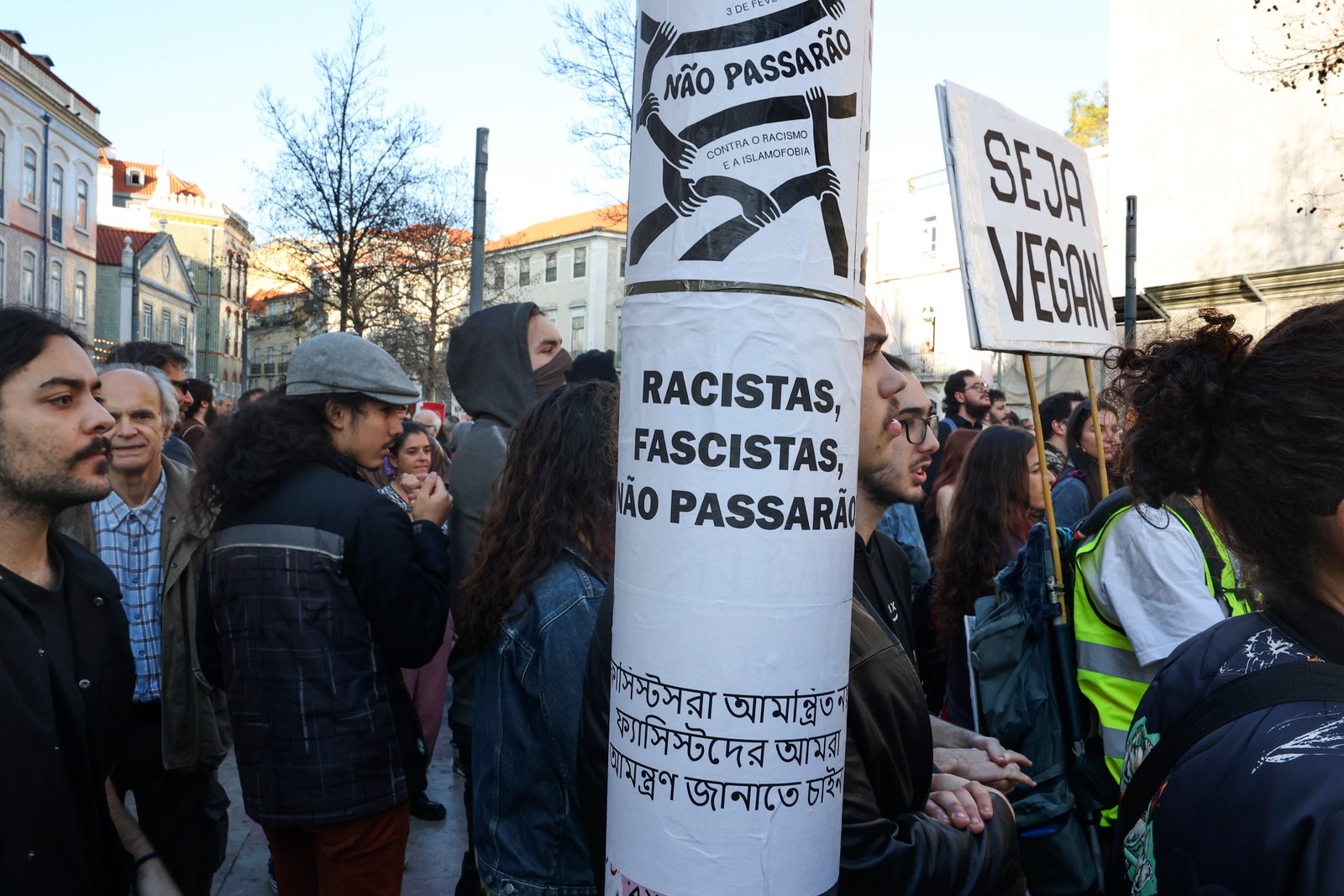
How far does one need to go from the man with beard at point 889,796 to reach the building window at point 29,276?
41841mm

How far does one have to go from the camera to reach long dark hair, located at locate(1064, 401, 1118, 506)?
18.7 ft

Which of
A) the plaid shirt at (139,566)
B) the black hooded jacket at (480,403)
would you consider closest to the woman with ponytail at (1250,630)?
the black hooded jacket at (480,403)

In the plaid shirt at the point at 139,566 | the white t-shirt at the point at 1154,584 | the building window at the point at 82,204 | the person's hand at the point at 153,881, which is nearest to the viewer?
the person's hand at the point at 153,881

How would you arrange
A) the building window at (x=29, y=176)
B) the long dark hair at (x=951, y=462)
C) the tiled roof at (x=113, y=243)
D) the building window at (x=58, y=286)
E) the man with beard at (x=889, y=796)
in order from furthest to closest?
1. the tiled roof at (x=113, y=243)
2. the building window at (x=58, y=286)
3. the building window at (x=29, y=176)
4. the long dark hair at (x=951, y=462)
5. the man with beard at (x=889, y=796)

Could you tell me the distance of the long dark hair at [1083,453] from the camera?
18.7 feet

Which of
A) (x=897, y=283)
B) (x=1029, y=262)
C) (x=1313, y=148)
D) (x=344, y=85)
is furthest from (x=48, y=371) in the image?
(x=897, y=283)

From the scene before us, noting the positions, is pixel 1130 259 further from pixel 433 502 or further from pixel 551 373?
pixel 433 502

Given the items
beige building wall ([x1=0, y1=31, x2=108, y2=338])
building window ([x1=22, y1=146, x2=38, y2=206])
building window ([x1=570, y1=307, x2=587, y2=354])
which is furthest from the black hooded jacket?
building window ([x1=570, y1=307, x2=587, y2=354])

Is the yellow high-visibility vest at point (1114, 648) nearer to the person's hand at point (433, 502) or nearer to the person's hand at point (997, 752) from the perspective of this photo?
the person's hand at point (997, 752)

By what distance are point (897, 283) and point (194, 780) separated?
33.8 m

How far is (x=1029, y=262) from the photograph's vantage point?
347 centimetres

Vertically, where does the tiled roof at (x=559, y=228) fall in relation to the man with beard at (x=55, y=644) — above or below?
above

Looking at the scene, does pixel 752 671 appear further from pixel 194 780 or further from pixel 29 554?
pixel 194 780

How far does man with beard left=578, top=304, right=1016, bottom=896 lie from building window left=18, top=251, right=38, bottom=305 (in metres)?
41.8
